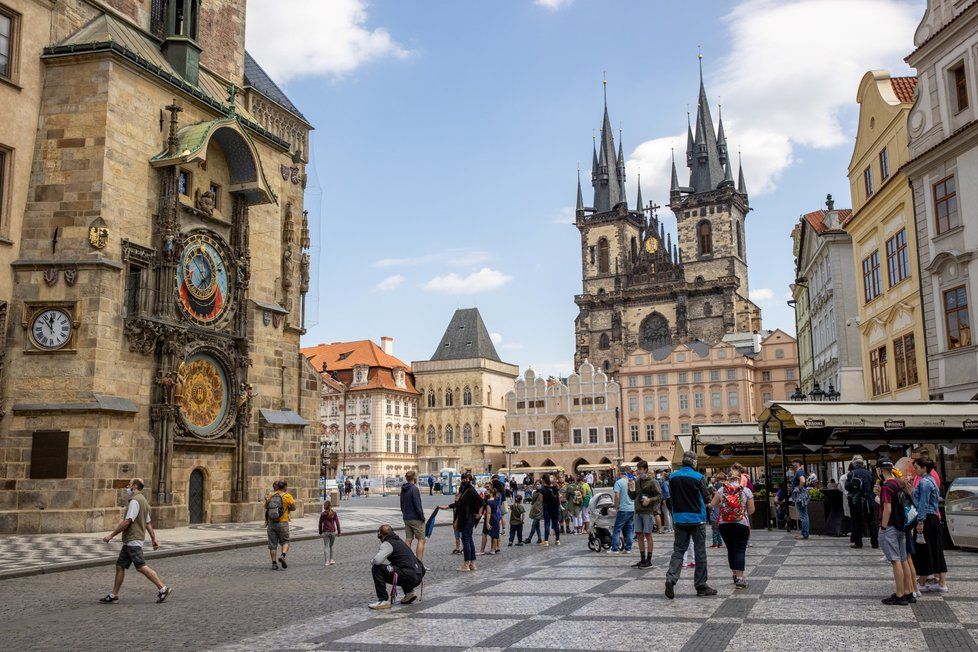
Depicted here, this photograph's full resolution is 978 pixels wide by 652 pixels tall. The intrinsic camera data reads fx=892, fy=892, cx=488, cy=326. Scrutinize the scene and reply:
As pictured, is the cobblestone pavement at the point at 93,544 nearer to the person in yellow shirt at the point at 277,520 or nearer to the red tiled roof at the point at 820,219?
the person in yellow shirt at the point at 277,520

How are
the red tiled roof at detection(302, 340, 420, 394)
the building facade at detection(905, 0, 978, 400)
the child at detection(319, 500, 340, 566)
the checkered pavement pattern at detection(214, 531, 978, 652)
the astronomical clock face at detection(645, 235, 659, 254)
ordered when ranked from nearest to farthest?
the checkered pavement pattern at detection(214, 531, 978, 652) → the child at detection(319, 500, 340, 566) → the building facade at detection(905, 0, 978, 400) → the red tiled roof at detection(302, 340, 420, 394) → the astronomical clock face at detection(645, 235, 659, 254)

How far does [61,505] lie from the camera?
67.9ft

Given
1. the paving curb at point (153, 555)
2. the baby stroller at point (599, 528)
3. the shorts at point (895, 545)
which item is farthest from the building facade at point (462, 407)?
the shorts at point (895, 545)

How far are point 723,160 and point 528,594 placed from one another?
106153mm

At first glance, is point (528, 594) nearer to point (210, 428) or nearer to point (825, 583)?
point (825, 583)

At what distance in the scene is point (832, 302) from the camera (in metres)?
37.0

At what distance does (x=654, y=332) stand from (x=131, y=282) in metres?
85.5

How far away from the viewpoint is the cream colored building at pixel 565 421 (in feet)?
285

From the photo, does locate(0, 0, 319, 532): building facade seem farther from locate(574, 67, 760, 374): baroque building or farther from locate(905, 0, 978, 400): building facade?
locate(574, 67, 760, 374): baroque building

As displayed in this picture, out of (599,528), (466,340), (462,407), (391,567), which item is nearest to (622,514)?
(599,528)

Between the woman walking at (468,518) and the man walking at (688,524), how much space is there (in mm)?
5102

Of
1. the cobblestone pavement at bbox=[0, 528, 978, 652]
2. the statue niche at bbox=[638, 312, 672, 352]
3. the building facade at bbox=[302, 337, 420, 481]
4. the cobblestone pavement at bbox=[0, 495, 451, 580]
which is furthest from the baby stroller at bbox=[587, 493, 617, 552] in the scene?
the statue niche at bbox=[638, 312, 672, 352]

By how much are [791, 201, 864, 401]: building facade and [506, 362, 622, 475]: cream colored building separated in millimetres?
43476

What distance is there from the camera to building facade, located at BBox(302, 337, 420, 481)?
90.4 meters
